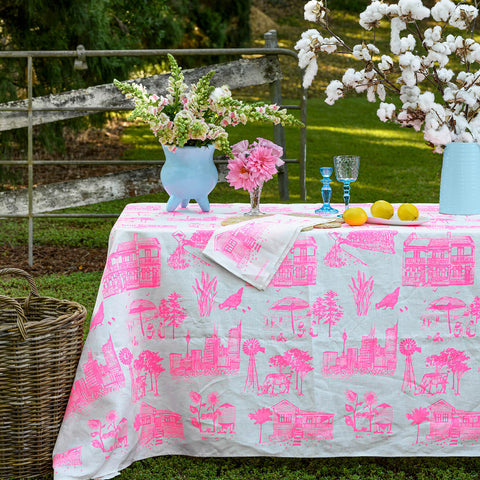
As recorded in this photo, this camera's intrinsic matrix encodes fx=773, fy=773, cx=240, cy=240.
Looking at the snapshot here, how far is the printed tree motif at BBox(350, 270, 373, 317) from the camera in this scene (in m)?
2.36

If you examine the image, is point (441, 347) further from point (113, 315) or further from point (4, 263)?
point (4, 263)

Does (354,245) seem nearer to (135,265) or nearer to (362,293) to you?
(362,293)

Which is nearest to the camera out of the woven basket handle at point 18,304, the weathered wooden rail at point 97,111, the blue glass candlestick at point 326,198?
the woven basket handle at point 18,304

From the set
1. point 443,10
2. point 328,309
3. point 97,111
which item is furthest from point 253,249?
point 97,111

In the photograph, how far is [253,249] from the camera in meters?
2.36

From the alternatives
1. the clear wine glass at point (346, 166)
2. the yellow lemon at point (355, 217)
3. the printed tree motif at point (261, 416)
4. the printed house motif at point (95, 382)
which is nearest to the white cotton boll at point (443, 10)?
the clear wine glass at point (346, 166)

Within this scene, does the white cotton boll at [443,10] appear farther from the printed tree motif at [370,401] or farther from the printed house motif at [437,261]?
the printed tree motif at [370,401]

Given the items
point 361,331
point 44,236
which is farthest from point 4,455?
point 44,236

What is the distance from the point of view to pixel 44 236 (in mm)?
5512

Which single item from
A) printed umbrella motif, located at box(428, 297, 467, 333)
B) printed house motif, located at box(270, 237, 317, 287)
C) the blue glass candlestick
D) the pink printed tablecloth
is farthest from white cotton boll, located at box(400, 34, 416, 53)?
printed umbrella motif, located at box(428, 297, 467, 333)

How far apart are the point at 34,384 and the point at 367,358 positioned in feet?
3.27

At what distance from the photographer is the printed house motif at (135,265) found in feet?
7.70

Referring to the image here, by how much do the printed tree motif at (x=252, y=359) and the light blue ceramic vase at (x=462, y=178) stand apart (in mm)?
844

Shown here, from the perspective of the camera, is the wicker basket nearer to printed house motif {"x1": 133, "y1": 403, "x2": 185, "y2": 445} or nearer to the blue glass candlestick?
printed house motif {"x1": 133, "y1": 403, "x2": 185, "y2": 445}
